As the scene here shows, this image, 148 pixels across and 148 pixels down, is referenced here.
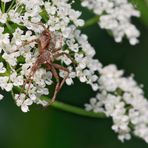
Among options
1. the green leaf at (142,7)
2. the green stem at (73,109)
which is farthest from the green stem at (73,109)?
the green leaf at (142,7)

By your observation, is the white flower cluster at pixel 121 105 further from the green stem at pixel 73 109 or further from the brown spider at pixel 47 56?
the brown spider at pixel 47 56

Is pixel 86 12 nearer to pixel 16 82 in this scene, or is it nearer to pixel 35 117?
pixel 35 117

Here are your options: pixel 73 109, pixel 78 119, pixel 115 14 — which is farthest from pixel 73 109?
pixel 78 119

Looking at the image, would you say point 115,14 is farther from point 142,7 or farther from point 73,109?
point 73,109

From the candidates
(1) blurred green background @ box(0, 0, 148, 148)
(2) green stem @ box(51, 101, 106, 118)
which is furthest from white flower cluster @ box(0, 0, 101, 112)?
(1) blurred green background @ box(0, 0, 148, 148)

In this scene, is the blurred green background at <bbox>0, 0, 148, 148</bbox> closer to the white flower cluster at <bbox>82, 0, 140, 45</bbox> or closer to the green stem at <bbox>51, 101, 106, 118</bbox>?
the white flower cluster at <bbox>82, 0, 140, 45</bbox>

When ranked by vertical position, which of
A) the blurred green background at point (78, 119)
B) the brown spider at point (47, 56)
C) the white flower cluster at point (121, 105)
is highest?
the brown spider at point (47, 56)
